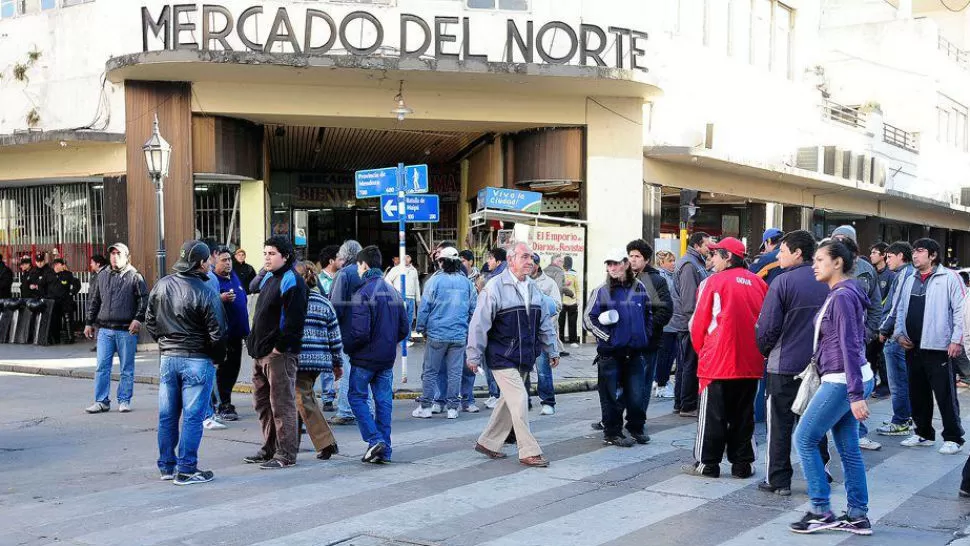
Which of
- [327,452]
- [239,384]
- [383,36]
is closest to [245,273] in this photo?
[239,384]

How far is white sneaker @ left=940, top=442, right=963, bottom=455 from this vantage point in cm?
878

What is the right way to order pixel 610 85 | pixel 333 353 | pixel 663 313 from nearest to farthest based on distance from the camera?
pixel 333 353 < pixel 663 313 < pixel 610 85

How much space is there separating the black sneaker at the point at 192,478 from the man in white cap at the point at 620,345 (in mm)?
3622

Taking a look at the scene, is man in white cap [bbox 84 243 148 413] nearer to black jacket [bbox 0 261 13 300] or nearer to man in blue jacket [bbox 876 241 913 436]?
man in blue jacket [bbox 876 241 913 436]

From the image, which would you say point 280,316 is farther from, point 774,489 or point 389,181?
point 389,181

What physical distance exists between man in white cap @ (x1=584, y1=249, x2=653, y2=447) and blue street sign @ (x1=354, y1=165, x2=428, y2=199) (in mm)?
5221

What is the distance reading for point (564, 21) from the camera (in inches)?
723

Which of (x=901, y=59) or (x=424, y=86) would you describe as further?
(x=901, y=59)

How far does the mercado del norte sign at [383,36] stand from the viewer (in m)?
16.8

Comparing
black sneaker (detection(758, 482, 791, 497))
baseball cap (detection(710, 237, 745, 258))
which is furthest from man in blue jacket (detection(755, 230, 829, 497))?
baseball cap (detection(710, 237, 745, 258))

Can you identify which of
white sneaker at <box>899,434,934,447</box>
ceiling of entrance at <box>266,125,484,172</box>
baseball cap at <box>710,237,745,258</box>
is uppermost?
ceiling of entrance at <box>266,125,484,172</box>

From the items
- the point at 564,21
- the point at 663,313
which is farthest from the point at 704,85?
the point at 663,313

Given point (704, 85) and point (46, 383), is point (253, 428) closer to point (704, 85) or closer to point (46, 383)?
point (46, 383)

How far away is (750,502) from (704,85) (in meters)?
16.0
